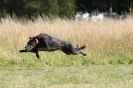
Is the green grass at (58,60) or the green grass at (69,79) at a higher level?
the green grass at (69,79)

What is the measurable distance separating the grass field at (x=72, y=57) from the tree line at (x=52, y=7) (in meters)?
14.1

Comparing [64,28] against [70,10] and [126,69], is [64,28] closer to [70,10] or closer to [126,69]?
[126,69]

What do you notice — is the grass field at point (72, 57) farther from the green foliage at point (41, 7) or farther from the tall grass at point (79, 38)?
the green foliage at point (41, 7)

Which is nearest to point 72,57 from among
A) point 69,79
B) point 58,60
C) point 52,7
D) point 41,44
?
point 58,60

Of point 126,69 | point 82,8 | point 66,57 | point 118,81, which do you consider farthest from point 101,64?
point 82,8

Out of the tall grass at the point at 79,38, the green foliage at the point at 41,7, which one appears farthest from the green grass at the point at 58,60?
the green foliage at the point at 41,7

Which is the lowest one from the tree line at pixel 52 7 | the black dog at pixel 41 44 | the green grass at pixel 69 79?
the tree line at pixel 52 7

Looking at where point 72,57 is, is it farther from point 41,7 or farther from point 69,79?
point 41,7

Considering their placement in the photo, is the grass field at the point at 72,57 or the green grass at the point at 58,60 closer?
the grass field at the point at 72,57

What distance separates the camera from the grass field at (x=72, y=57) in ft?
29.2

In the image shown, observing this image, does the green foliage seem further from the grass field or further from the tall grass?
the tall grass

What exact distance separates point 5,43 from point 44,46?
15.7 ft

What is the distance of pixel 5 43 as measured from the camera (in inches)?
531

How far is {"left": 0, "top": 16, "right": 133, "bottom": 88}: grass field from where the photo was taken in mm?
8914
